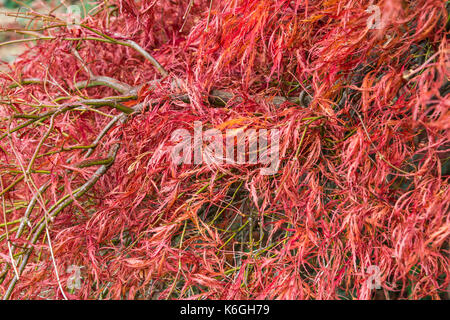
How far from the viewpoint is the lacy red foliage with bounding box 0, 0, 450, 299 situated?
0.89 m

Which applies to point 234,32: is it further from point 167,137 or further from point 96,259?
point 96,259

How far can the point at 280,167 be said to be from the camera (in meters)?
1.10

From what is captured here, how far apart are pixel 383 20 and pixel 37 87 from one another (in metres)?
1.30

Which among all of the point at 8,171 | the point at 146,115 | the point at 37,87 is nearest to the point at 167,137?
the point at 146,115

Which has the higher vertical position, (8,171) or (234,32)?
(234,32)

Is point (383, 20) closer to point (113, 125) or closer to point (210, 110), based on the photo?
point (210, 110)

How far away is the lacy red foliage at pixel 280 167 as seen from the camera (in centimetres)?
89

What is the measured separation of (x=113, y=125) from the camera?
1.16 m

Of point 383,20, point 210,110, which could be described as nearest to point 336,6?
point 383,20

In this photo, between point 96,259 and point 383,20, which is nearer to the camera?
point 383,20
